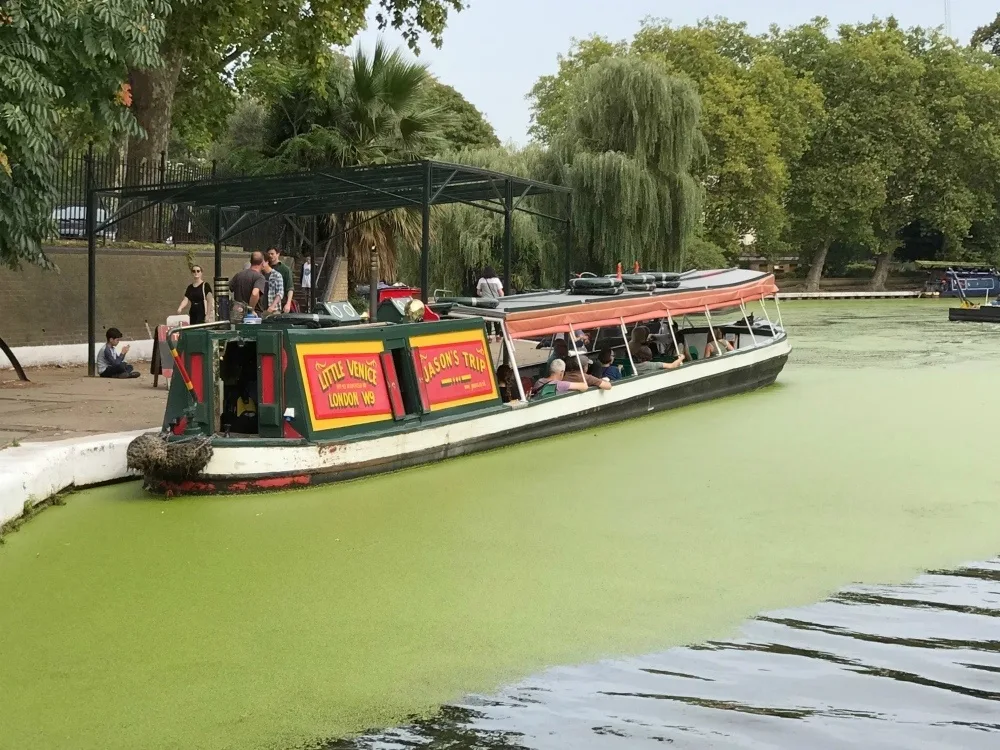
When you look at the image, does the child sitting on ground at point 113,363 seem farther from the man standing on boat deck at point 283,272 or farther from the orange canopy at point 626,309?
the orange canopy at point 626,309

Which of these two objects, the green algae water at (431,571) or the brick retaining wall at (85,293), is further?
the brick retaining wall at (85,293)

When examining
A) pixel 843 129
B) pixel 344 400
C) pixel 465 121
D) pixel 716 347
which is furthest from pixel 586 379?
pixel 843 129

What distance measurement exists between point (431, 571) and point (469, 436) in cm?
424

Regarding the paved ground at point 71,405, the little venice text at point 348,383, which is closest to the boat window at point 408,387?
the little venice text at point 348,383

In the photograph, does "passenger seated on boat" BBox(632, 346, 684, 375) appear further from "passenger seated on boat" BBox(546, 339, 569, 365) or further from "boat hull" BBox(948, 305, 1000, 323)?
"boat hull" BBox(948, 305, 1000, 323)

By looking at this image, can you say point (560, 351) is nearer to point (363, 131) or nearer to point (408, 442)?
point (408, 442)

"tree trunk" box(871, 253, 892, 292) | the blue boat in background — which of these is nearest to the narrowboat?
the blue boat in background

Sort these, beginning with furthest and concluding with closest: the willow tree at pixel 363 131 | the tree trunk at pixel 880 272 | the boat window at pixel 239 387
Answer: the tree trunk at pixel 880 272 < the willow tree at pixel 363 131 < the boat window at pixel 239 387

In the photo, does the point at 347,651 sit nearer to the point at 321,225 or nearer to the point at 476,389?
the point at 476,389

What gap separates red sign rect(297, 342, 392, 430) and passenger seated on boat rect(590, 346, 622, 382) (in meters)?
A: 4.11

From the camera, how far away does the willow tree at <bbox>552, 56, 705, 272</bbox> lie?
109ft

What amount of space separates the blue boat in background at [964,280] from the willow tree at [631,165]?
1640cm

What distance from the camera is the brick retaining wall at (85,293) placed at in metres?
18.1

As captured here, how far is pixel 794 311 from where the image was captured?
1660 inches
